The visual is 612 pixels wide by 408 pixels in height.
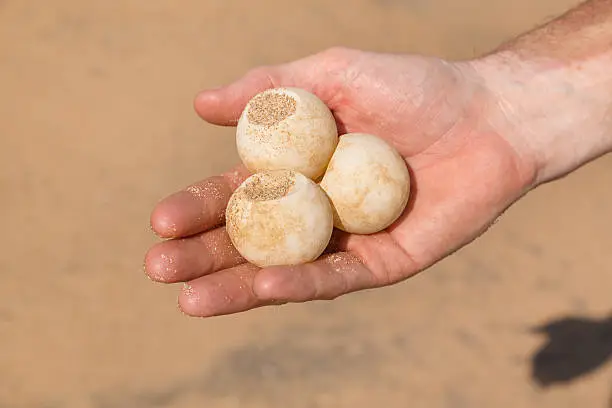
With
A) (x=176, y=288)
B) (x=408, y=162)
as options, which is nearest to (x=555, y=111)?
(x=408, y=162)

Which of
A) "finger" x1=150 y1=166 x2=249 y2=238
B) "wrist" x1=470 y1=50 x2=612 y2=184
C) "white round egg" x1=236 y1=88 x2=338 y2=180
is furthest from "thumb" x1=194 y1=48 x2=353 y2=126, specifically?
"wrist" x1=470 y1=50 x2=612 y2=184

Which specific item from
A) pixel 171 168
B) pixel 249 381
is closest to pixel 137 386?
pixel 249 381

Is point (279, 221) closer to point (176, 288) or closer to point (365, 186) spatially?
point (365, 186)

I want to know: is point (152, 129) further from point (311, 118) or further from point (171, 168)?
point (311, 118)

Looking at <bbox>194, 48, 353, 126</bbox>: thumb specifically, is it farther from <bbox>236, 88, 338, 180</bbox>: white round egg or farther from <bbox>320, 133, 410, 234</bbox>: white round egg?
<bbox>320, 133, 410, 234</bbox>: white round egg

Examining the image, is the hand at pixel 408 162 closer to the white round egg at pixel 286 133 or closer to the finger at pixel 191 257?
the finger at pixel 191 257

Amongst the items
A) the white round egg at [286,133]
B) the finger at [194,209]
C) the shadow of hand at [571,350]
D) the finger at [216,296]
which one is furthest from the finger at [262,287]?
the shadow of hand at [571,350]

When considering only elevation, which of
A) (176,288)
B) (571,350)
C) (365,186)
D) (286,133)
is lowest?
(571,350)

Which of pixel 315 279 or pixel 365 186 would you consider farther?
pixel 365 186
